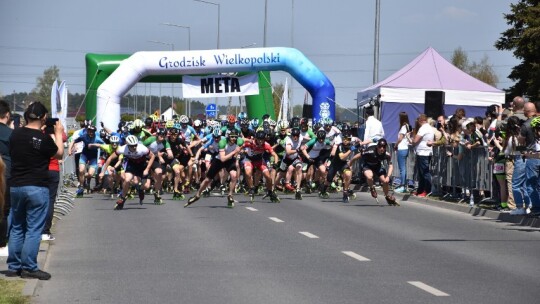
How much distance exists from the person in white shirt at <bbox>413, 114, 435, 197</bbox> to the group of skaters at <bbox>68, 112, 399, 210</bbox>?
988 mm

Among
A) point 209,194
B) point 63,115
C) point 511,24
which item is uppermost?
point 511,24

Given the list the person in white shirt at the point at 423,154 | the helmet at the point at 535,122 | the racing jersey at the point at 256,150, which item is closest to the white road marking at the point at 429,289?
the helmet at the point at 535,122

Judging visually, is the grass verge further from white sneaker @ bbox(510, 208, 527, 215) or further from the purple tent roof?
the purple tent roof

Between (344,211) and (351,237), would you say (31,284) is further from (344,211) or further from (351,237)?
(344,211)

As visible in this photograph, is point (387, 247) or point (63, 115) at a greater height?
point (63, 115)

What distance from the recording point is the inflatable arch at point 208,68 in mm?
36562

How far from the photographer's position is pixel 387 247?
1488cm

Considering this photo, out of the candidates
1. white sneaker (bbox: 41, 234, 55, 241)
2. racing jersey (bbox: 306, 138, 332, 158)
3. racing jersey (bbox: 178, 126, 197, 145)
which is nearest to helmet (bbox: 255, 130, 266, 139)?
racing jersey (bbox: 306, 138, 332, 158)

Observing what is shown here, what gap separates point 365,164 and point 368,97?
1248 cm

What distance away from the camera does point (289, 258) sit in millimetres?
13422

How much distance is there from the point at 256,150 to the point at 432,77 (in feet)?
40.3

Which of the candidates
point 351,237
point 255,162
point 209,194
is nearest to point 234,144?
point 255,162

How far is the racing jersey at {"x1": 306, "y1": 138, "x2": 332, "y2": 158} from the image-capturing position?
28188mm

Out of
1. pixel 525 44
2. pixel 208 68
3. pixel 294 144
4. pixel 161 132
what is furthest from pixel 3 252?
pixel 525 44
